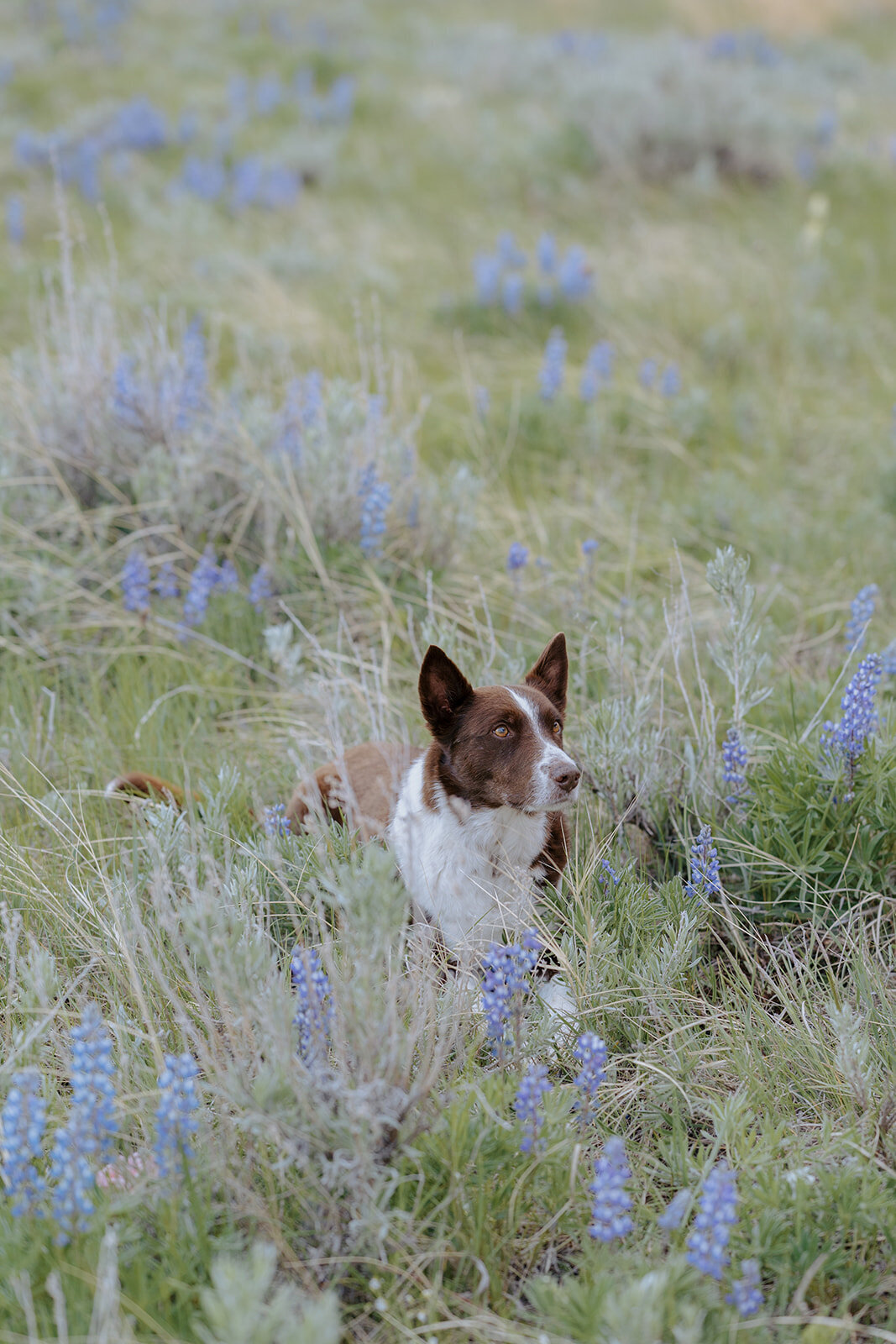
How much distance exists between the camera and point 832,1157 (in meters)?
2.51

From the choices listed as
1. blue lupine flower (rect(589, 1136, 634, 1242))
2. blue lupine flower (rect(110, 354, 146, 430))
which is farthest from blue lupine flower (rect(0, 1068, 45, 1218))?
blue lupine flower (rect(110, 354, 146, 430))

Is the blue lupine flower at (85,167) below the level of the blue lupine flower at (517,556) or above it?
above

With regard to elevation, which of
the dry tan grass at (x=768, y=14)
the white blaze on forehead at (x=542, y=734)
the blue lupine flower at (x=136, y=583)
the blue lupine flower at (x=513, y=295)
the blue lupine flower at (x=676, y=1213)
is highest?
the dry tan grass at (x=768, y=14)

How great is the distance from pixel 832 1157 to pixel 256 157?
9846mm

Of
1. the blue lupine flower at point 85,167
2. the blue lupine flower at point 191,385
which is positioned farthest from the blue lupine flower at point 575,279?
the blue lupine flower at point 85,167

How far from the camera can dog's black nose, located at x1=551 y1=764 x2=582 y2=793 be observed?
315 centimetres

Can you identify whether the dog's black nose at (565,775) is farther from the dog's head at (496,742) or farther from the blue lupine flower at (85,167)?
the blue lupine flower at (85,167)

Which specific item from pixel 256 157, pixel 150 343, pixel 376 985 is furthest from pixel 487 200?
pixel 376 985

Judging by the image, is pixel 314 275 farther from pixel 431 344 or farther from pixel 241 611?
pixel 241 611

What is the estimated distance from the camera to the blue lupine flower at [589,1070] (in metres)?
2.47

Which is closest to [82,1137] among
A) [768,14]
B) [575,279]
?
[575,279]

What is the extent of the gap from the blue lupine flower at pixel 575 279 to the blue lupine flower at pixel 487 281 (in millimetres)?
455

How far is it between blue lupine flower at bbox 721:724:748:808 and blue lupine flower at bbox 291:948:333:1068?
1.47 metres

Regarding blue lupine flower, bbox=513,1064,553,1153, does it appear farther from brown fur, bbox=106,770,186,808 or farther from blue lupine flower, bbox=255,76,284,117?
blue lupine flower, bbox=255,76,284,117
